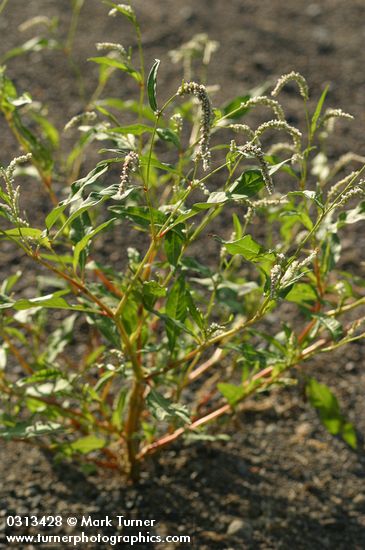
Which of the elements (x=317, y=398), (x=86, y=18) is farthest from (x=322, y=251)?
(x=86, y=18)

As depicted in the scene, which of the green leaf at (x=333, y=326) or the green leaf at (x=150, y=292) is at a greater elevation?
the green leaf at (x=150, y=292)

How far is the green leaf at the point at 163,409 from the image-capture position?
185cm

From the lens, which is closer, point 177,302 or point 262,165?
point 262,165

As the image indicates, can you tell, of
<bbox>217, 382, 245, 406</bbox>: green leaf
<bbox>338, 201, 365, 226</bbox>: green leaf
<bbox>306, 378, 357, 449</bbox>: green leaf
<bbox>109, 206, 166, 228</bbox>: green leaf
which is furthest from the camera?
<bbox>306, 378, 357, 449</bbox>: green leaf

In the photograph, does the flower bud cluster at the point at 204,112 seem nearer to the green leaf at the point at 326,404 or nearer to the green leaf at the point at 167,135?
the green leaf at the point at 167,135

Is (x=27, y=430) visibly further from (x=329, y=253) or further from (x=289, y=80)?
(x=289, y=80)

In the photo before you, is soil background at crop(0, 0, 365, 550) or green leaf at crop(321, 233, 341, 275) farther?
soil background at crop(0, 0, 365, 550)

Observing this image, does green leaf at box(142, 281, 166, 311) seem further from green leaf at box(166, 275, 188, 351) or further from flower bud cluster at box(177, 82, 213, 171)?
flower bud cluster at box(177, 82, 213, 171)

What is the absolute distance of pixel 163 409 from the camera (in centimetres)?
187

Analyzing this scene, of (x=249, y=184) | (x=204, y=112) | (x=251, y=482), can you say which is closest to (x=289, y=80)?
(x=249, y=184)

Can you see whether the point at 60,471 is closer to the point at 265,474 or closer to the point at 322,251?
the point at 265,474

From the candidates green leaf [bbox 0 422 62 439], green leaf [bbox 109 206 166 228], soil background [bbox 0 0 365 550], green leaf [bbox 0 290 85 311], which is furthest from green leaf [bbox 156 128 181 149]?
soil background [bbox 0 0 365 550]

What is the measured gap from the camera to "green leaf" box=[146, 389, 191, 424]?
6.06 ft

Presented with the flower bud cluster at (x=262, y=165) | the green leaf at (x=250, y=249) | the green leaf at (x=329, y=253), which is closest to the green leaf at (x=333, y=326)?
the green leaf at (x=329, y=253)
